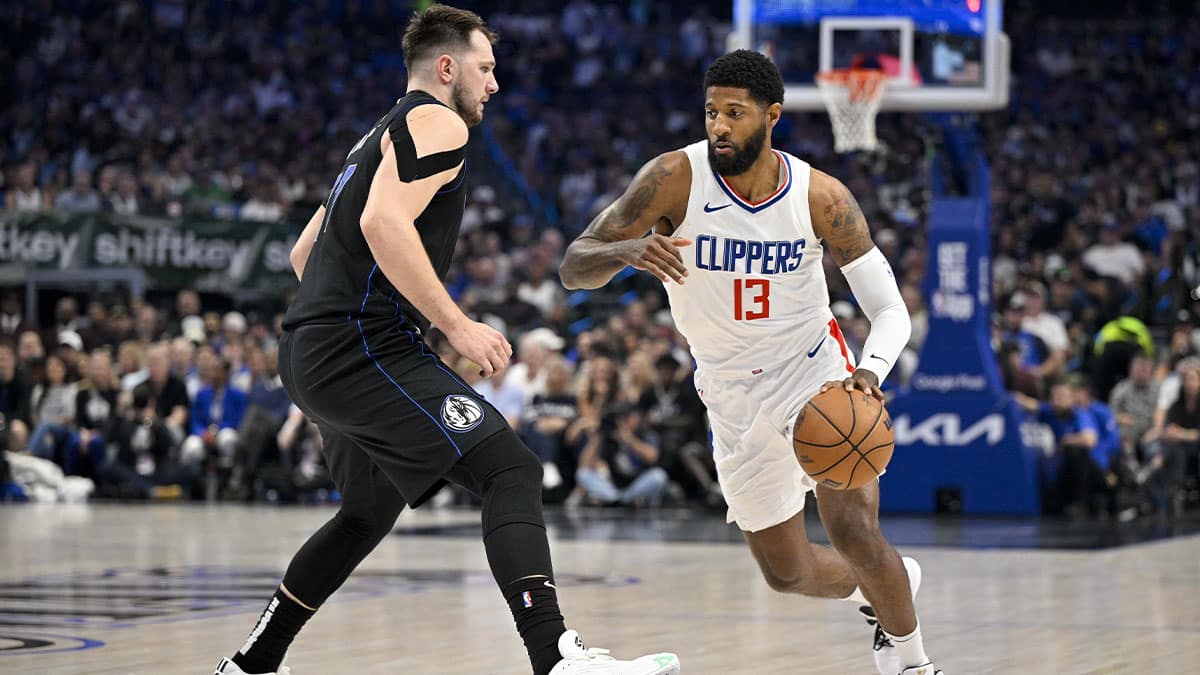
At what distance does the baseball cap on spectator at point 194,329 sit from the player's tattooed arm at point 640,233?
1376cm

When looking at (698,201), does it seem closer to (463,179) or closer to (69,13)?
(463,179)

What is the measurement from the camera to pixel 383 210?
198 inches

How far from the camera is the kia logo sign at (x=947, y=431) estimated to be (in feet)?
47.9

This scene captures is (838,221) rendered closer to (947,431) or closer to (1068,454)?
(947,431)

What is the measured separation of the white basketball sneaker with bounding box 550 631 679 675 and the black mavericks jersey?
3.89 ft

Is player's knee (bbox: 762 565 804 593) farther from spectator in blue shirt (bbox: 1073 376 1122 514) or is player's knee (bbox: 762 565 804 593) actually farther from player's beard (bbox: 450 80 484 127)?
spectator in blue shirt (bbox: 1073 376 1122 514)

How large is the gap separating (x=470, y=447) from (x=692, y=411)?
10.5 metres

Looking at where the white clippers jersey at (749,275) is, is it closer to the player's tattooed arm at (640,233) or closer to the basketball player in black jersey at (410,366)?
the player's tattooed arm at (640,233)

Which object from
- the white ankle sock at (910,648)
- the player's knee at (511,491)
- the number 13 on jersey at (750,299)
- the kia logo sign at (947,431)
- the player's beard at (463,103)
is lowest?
the white ankle sock at (910,648)

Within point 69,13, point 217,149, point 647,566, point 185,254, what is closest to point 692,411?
point 647,566

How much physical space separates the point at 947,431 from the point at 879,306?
9194 millimetres

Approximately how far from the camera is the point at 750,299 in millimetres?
6035

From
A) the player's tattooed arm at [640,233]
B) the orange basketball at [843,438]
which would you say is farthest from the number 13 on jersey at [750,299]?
the orange basketball at [843,438]

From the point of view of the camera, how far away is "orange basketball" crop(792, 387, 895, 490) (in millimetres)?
5461
